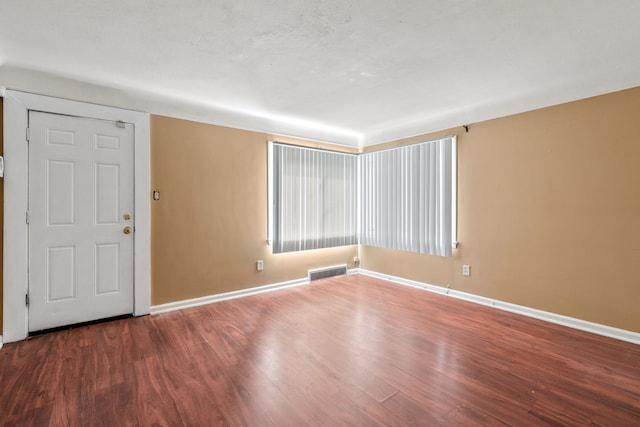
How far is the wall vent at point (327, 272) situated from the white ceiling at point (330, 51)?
2.61 meters

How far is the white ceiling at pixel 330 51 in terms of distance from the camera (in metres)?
1.90

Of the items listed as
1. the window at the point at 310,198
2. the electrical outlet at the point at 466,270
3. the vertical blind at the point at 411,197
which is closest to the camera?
the electrical outlet at the point at 466,270

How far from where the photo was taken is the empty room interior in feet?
6.42

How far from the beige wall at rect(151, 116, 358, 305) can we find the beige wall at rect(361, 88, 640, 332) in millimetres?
2733

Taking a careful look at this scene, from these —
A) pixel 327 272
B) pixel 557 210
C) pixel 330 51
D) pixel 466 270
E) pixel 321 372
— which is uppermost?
pixel 330 51

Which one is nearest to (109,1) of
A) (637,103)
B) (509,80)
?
(509,80)

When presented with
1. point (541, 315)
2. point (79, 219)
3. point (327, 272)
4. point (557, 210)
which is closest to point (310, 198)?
point (327, 272)

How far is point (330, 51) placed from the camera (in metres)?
2.41

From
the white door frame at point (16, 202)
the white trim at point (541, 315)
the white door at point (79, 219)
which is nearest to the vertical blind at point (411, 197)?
the white trim at point (541, 315)

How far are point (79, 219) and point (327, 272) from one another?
343 centimetres

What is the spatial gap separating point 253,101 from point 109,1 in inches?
73.2

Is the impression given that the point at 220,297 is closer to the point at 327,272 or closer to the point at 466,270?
the point at 327,272

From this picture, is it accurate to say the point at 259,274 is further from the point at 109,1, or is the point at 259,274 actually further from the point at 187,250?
the point at 109,1

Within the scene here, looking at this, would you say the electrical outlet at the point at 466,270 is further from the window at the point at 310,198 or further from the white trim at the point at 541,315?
the window at the point at 310,198
